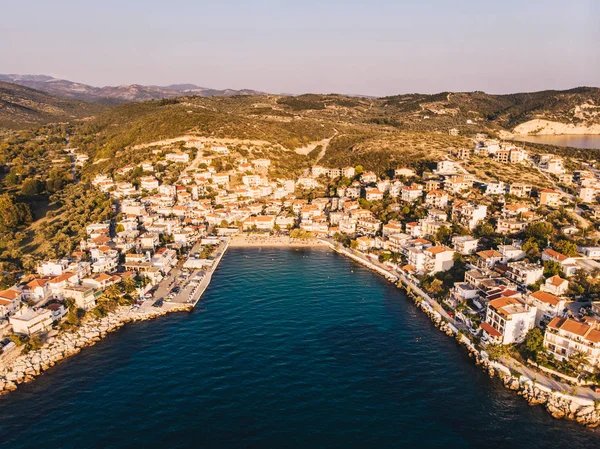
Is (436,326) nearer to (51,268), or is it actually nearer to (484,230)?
(484,230)

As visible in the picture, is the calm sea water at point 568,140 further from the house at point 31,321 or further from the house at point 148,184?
the house at point 31,321

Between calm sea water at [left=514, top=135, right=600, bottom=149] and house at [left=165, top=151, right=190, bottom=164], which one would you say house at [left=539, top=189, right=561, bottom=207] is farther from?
calm sea water at [left=514, top=135, right=600, bottom=149]

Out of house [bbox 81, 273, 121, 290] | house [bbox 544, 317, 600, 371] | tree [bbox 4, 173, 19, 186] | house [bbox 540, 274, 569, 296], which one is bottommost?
house [bbox 81, 273, 121, 290]

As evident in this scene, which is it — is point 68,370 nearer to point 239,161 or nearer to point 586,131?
point 239,161

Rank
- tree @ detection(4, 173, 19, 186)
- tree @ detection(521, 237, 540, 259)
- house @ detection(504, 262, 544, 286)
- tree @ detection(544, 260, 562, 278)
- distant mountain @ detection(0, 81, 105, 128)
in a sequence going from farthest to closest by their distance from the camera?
distant mountain @ detection(0, 81, 105, 128) < tree @ detection(4, 173, 19, 186) < tree @ detection(521, 237, 540, 259) < tree @ detection(544, 260, 562, 278) < house @ detection(504, 262, 544, 286)

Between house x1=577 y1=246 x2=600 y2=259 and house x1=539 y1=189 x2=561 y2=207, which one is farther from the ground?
house x1=539 y1=189 x2=561 y2=207

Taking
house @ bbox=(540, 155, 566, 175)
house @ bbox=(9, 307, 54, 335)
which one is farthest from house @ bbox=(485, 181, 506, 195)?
house @ bbox=(9, 307, 54, 335)
